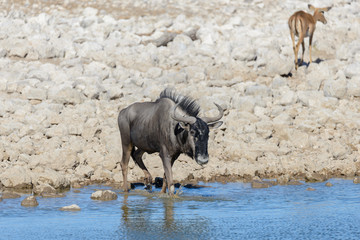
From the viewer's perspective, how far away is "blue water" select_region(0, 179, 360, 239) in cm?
1009

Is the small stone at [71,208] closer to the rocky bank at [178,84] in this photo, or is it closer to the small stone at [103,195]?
the small stone at [103,195]

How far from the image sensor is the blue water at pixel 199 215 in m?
10.1

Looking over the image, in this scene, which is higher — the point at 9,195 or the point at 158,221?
the point at 9,195

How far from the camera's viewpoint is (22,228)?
10.4m

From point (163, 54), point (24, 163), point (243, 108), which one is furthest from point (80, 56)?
point (24, 163)

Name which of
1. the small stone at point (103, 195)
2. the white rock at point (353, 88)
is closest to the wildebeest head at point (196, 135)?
the small stone at point (103, 195)

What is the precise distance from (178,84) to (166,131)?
7838 mm

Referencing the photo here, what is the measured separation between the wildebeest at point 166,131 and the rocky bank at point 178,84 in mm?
1048

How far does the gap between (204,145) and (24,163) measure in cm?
429

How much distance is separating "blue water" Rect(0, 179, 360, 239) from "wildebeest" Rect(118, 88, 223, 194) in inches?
29.4

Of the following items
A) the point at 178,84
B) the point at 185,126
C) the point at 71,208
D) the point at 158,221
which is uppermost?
the point at 178,84

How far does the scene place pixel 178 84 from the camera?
2134 cm

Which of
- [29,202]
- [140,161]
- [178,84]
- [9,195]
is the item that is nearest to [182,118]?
[140,161]

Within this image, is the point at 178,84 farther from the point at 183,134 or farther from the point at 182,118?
the point at 182,118
